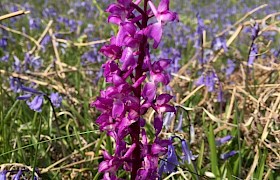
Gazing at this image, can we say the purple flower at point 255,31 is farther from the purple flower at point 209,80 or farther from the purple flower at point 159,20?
the purple flower at point 159,20

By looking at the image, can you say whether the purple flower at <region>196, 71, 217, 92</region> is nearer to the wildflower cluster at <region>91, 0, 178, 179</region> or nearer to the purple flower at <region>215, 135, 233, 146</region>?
the purple flower at <region>215, 135, 233, 146</region>

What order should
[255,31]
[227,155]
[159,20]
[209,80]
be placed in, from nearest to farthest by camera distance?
[159,20] < [227,155] < [255,31] < [209,80]

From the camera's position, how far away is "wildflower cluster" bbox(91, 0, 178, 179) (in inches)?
52.2

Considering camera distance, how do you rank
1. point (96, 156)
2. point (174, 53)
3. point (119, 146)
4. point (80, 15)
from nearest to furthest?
point (119, 146)
point (96, 156)
point (174, 53)
point (80, 15)

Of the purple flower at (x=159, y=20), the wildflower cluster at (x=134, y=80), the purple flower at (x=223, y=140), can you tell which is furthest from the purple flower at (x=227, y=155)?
the purple flower at (x=159, y=20)

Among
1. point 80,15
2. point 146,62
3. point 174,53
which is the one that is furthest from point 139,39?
point 80,15

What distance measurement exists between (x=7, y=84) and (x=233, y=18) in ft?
22.9

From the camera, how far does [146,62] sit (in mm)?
1364

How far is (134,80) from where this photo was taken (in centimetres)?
140

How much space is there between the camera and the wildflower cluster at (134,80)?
1327 mm

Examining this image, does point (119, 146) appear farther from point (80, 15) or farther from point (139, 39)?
point (80, 15)

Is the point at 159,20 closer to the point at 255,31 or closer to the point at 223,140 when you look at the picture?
the point at 223,140

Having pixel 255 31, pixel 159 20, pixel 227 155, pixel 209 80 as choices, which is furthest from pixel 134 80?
pixel 209 80

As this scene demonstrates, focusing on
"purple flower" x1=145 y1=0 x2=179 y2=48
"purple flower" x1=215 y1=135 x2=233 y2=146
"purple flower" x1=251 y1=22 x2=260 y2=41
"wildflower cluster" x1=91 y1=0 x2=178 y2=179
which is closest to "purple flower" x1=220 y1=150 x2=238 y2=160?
"purple flower" x1=215 y1=135 x2=233 y2=146
